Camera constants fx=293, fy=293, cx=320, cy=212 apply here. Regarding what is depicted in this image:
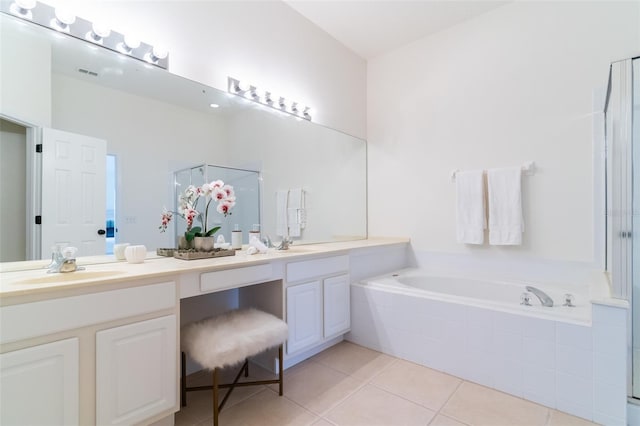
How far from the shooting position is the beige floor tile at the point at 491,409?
148 cm

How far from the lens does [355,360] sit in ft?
7.04

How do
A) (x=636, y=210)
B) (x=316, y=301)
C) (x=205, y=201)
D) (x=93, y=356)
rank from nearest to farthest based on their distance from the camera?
→ (x=93, y=356), (x=636, y=210), (x=205, y=201), (x=316, y=301)

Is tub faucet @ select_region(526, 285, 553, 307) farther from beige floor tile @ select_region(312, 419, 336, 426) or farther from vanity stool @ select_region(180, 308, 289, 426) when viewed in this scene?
vanity stool @ select_region(180, 308, 289, 426)

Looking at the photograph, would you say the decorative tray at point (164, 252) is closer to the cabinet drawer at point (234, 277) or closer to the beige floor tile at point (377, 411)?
the cabinet drawer at point (234, 277)

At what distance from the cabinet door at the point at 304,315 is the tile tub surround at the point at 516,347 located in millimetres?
474

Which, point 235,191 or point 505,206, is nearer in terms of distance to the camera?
point 235,191

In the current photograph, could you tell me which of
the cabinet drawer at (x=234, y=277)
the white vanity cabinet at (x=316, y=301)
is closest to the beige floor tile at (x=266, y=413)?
the white vanity cabinet at (x=316, y=301)

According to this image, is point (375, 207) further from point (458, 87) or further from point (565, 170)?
point (565, 170)

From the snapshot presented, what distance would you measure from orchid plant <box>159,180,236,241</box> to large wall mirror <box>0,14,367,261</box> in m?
0.06

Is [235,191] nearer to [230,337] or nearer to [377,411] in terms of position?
[230,337]

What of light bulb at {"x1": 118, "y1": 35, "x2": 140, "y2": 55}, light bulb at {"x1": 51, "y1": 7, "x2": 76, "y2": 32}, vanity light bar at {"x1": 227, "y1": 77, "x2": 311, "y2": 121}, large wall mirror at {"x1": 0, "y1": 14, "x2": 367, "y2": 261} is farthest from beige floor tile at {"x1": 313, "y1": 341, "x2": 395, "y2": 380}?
light bulb at {"x1": 51, "y1": 7, "x2": 76, "y2": 32}

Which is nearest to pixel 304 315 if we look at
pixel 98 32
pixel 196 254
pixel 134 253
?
pixel 196 254

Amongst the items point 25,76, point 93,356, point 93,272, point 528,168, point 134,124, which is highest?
point 25,76

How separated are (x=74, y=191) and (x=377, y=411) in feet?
6.35
